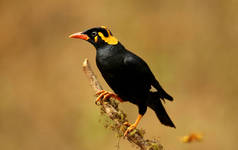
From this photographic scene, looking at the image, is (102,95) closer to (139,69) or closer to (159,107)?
(139,69)

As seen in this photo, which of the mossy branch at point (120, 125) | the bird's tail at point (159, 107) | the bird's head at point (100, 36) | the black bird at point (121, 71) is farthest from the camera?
the bird's tail at point (159, 107)

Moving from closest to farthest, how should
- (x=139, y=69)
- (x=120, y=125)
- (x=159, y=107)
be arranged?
1. (x=120, y=125)
2. (x=139, y=69)
3. (x=159, y=107)

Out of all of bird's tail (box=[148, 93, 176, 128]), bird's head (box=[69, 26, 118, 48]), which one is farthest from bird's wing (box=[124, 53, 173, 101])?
bird's head (box=[69, 26, 118, 48])

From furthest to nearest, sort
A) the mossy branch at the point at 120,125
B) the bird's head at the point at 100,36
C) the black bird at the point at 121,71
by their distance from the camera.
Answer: the bird's head at the point at 100,36 < the black bird at the point at 121,71 < the mossy branch at the point at 120,125

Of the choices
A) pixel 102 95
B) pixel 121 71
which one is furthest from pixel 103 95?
pixel 121 71

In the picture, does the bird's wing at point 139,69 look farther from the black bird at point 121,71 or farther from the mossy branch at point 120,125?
the mossy branch at point 120,125

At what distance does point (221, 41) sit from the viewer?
6.95m

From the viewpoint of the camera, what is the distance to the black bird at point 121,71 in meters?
3.36

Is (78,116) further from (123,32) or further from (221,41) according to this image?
(221,41)

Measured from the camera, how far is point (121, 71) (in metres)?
3.37

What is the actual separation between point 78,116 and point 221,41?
313 centimetres

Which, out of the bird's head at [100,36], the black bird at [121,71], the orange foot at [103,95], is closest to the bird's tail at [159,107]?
the black bird at [121,71]

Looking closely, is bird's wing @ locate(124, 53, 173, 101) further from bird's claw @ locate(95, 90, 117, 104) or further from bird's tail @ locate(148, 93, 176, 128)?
bird's claw @ locate(95, 90, 117, 104)

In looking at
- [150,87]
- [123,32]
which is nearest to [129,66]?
[150,87]
